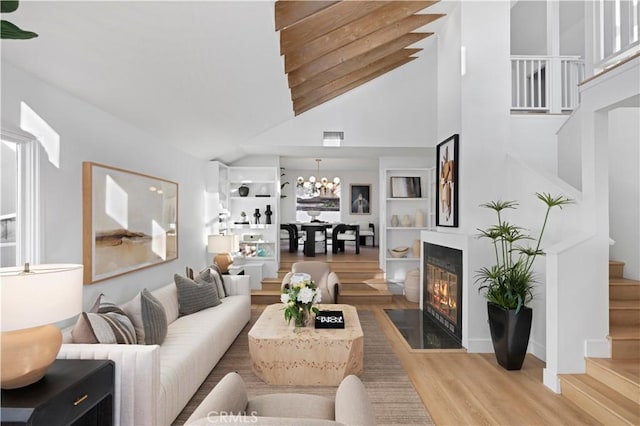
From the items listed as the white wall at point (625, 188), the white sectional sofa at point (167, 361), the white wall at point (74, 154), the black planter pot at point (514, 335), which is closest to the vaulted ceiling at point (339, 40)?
the white wall at point (74, 154)

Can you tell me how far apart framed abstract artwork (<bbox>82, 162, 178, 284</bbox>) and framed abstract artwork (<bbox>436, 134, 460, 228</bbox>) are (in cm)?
346

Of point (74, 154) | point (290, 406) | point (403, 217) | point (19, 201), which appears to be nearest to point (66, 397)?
point (290, 406)

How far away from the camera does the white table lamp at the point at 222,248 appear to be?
5.56 m

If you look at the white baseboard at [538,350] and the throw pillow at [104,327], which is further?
the white baseboard at [538,350]

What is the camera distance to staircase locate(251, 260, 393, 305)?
20.3 feet

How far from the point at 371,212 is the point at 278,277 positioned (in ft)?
15.3

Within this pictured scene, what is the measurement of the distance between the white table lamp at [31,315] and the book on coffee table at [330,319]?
84.2 inches

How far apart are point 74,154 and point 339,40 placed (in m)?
2.68

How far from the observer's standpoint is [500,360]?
3598 mm

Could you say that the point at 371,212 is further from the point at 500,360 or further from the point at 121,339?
the point at 121,339

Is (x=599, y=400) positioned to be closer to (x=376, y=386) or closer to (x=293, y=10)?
(x=376, y=386)

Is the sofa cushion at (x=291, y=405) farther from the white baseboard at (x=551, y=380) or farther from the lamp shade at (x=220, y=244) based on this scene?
the lamp shade at (x=220, y=244)

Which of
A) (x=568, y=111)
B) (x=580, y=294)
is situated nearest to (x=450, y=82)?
(x=568, y=111)

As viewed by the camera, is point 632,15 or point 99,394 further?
point 632,15
